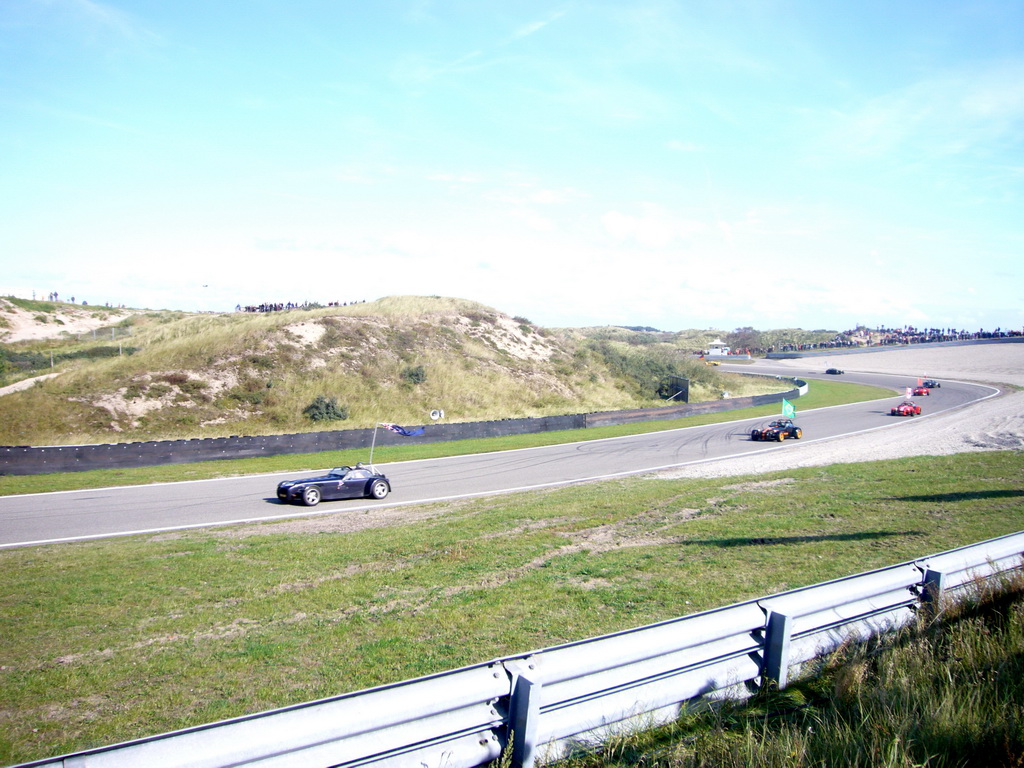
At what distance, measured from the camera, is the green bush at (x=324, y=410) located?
40.7 meters

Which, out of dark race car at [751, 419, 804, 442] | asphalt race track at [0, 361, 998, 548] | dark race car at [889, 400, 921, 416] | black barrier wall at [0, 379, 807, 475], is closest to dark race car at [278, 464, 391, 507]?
asphalt race track at [0, 361, 998, 548]

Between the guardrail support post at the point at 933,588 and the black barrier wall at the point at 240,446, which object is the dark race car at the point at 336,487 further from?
the guardrail support post at the point at 933,588

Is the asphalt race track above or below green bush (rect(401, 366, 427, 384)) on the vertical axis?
below

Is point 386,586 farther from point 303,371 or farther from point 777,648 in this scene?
point 303,371

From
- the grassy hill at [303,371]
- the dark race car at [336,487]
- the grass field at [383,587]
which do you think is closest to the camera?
the grass field at [383,587]

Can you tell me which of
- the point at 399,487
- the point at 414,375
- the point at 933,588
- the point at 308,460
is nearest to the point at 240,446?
the point at 308,460

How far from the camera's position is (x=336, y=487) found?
68.8ft

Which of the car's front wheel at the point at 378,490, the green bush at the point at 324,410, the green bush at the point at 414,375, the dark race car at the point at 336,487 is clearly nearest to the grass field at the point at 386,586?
the dark race car at the point at 336,487

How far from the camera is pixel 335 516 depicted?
18.3 meters

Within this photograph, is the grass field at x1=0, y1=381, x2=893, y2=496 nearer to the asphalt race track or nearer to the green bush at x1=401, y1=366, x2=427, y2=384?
the asphalt race track

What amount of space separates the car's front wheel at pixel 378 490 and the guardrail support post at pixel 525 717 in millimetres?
18394

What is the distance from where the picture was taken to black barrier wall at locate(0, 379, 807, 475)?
83.7ft

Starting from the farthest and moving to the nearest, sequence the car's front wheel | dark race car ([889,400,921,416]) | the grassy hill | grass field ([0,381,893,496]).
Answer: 1. dark race car ([889,400,921,416])
2. the grassy hill
3. grass field ([0,381,893,496])
4. the car's front wheel

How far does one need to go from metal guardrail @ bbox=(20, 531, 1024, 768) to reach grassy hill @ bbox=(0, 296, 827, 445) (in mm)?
36673
